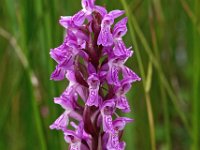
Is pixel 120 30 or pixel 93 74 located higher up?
pixel 120 30

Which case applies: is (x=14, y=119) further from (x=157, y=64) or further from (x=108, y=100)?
(x=108, y=100)

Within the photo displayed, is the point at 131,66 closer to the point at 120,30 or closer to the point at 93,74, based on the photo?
the point at 120,30

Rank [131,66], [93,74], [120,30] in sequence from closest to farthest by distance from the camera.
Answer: [93,74] → [120,30] → [131,66]

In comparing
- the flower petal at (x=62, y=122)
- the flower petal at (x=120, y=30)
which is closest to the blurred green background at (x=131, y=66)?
the flower petal at (x=120, y=30)

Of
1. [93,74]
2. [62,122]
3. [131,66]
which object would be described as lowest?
[62,122]

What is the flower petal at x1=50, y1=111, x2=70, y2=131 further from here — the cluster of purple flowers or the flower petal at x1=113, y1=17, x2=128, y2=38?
the flower petal at x1=113, y1=17, x2=128, y2=38

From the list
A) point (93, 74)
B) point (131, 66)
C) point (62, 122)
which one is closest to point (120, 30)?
point (93, 74)
